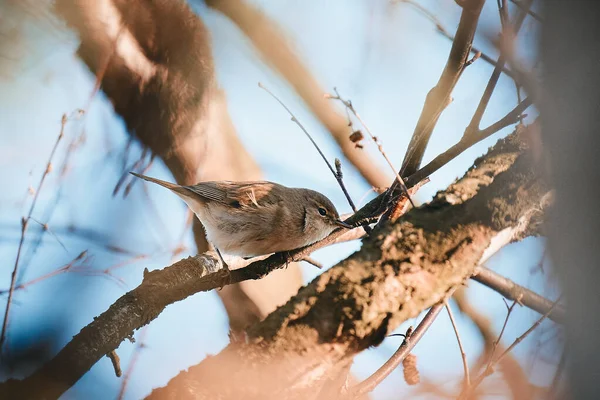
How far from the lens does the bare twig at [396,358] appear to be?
1.80m

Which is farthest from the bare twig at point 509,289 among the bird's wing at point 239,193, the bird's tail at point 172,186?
the bird's tail at point 172,186

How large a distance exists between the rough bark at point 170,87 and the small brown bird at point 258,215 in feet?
2.21

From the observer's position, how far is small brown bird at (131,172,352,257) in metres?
3.30

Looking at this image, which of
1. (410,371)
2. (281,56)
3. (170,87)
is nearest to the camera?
(410,371)

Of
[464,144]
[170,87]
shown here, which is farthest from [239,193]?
[464,144]

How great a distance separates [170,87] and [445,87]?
109 inches

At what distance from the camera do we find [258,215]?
349 centimetres

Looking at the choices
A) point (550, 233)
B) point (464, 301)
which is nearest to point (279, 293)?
point (464, 301)

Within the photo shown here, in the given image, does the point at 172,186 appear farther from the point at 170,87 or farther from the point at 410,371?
the point at 410,371

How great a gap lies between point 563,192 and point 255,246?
8.10 ft

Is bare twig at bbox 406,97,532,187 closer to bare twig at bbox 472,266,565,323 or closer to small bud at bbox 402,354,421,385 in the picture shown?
bare twig at bbox 472,266,565,323

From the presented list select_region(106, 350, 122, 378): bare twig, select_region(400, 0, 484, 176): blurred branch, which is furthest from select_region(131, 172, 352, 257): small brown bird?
select_region(106, 350, 122, 378): bare twig

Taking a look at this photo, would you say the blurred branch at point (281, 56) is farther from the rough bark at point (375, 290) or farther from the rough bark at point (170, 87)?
the rough bark at point (375, 290)

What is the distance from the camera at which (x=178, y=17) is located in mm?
4449
